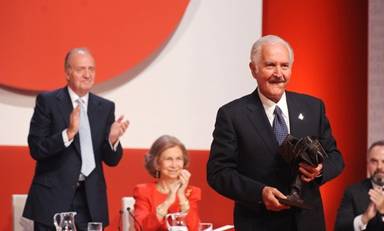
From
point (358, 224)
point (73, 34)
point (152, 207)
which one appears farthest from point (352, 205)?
point (73, 34)

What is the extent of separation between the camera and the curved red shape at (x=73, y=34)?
4.11 meters

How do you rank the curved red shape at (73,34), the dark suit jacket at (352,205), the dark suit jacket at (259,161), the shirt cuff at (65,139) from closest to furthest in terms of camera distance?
the dark suit jacket at (259,161)
the shirt cuff at (65,139)
the dark suit jacket at (352,205)
the curved red shape at (73,34)

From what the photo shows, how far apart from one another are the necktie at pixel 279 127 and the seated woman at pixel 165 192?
0.79m

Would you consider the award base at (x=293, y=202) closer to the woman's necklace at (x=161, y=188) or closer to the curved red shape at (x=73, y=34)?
the woman's necklace at (x=161, y=188)

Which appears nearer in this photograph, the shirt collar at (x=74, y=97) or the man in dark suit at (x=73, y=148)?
the man in dark suit at (x=73, y=148)

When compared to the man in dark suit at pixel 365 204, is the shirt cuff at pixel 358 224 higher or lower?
lower

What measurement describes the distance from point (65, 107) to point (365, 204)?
58.9 inches

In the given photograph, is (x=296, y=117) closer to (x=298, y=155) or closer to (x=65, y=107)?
(x=298, y=155)

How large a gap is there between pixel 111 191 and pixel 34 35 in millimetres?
912

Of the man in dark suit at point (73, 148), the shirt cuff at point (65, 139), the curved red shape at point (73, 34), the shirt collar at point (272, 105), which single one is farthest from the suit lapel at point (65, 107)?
the shirt collar at point (272, 105)

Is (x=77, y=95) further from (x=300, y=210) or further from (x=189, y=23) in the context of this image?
(x=300, y=210)

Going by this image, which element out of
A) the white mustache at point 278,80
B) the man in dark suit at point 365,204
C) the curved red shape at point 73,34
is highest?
the curved red shape at point 73,34

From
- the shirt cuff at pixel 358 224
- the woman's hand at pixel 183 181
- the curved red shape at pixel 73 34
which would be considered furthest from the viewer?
the curved red shape at pixel 73 34

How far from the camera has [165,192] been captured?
352cm
